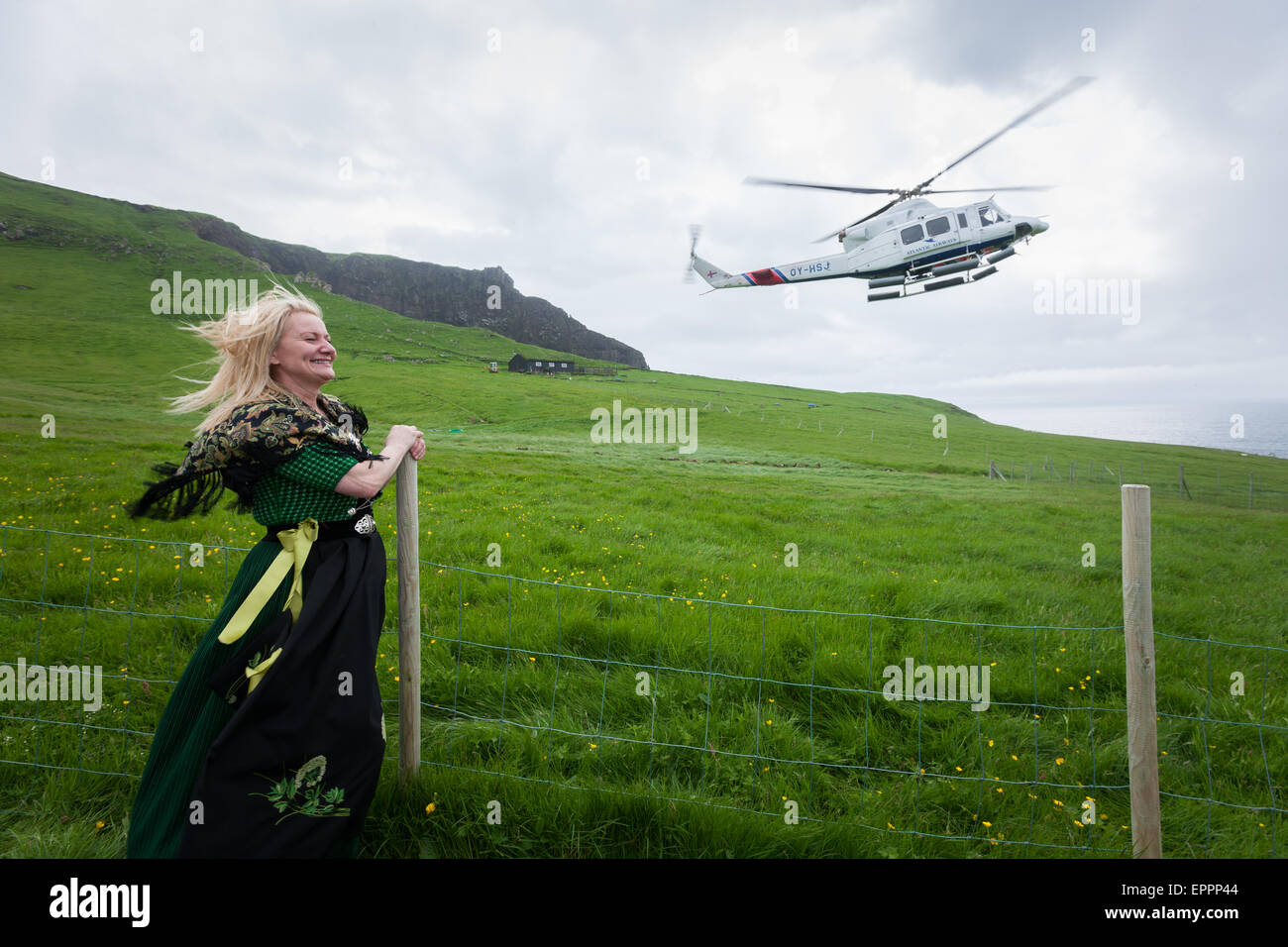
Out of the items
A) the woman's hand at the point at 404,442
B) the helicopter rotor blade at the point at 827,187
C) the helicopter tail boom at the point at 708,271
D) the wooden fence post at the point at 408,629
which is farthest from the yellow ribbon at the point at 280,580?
the helicopter tail boom at the point at 708,271

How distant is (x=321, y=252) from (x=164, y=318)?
114278mm

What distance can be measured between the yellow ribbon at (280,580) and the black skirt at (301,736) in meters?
0.05

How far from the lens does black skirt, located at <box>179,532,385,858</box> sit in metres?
2.21

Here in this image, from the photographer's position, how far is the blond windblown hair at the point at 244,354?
2.36m

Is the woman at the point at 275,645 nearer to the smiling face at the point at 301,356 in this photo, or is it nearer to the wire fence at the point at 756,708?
the smiling face at the point at 301,356

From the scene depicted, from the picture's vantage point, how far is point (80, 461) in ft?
38.0

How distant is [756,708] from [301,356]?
3432 mm

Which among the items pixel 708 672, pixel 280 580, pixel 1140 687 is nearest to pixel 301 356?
pixel 280 580

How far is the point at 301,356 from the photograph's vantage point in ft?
8.10

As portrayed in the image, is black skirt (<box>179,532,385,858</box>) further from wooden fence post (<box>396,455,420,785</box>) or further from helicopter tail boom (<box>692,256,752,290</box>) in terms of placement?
helicopter tail boom (<box>692,256,752,290</box>)

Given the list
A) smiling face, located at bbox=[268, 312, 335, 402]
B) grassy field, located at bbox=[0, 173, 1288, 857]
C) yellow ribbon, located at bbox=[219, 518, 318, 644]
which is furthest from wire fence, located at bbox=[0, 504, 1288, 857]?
smiling face, located at bbox=[268, 312, 335, 402]
